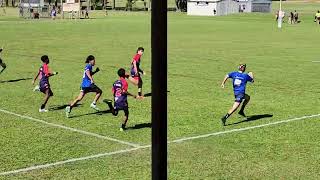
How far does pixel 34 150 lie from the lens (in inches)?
459

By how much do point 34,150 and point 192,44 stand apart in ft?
101

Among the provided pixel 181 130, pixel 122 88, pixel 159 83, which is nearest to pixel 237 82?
pixel 181 130

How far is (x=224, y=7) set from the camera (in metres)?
107

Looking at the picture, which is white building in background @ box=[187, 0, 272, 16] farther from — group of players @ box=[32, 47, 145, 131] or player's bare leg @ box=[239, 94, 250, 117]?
player's bare leg @ box=[239, 94, 250, 117]

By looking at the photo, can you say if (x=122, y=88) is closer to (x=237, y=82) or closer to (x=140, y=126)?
(x=140, y=126)

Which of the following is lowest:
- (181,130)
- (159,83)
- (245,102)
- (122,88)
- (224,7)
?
(181,130)

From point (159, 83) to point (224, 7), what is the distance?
105049 millimetres

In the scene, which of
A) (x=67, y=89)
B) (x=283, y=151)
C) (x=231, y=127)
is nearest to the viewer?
(x=283, y=151)

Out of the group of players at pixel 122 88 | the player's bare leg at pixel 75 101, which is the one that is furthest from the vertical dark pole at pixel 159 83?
the player's bare leg at pixel 75 101

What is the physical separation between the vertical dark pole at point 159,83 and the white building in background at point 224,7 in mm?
99447

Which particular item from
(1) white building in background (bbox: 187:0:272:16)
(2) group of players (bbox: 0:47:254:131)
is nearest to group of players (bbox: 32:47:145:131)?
(2) group of players (bbox: 0:47:254:131)

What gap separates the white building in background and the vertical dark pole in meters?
99.4

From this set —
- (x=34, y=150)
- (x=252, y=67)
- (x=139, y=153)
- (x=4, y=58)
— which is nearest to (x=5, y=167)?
(x=34, y=150)

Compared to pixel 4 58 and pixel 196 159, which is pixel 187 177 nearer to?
pixel 196 159
